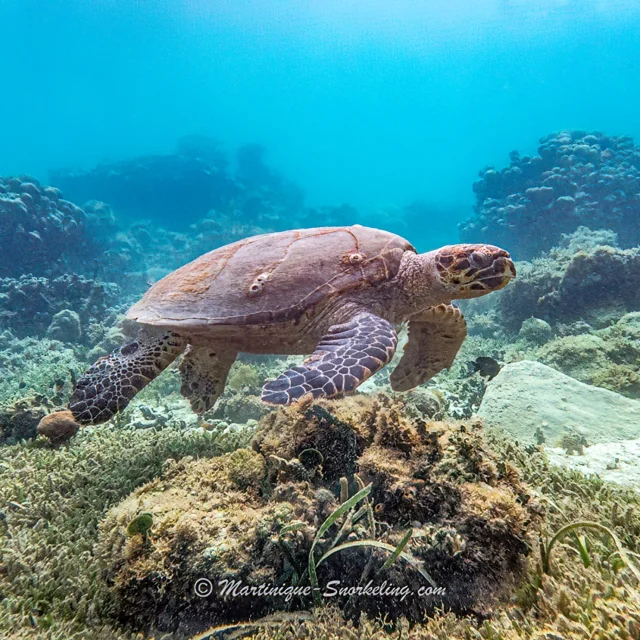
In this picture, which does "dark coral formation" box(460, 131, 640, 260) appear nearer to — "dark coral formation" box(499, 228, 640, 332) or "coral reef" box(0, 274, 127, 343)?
"dark coral formation" box(499, 228, 640, 332)

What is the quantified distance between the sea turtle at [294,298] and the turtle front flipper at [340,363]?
0.8 inches

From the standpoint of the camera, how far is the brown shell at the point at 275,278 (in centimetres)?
378

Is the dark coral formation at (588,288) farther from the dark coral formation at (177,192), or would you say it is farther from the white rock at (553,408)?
the dark coral formation at (177,192)

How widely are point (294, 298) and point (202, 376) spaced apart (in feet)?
7.07

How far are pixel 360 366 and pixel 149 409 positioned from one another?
4.90 m

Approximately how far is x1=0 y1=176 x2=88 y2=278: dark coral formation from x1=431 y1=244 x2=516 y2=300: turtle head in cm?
2056

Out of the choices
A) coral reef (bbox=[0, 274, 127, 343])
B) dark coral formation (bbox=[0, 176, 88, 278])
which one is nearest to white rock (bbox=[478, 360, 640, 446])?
coral reef (bbox=[0, 274, 127, 343])

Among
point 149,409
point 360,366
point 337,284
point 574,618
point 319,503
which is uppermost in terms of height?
point 337,284

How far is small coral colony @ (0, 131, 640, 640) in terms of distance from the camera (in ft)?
5.38

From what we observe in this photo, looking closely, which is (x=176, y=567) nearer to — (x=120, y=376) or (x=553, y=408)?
(x=120, y=376)

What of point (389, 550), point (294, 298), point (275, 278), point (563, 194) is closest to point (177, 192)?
point (563, 194)

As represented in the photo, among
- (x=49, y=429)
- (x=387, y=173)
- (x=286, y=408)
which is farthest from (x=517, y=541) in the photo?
(x=387, y=173)

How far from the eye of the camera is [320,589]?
168 centimetres

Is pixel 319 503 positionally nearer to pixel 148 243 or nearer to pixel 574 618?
pixel 574 618
